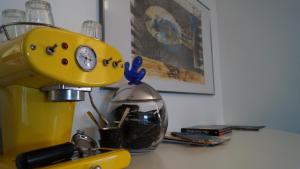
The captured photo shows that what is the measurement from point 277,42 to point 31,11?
1562mm

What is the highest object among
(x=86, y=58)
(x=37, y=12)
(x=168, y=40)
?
(x=168, y=40)

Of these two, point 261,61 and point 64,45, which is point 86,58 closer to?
point 64,45

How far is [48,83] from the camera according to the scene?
0.37 meters

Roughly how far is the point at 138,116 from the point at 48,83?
0.99 feet

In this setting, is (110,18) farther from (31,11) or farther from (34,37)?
(34,37)

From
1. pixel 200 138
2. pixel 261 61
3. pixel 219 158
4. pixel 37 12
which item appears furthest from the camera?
pixel 261 61

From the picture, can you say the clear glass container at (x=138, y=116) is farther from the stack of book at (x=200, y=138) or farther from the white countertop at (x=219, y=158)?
the stack of book at (x=200, y=138)

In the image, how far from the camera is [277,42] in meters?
1.58

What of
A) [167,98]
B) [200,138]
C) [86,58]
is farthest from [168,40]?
[86,58]

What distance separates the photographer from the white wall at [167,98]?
672 millimetres

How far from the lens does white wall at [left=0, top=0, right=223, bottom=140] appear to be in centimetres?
67

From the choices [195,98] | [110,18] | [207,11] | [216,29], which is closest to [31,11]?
[110,18]

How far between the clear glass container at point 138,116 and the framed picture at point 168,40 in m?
0.22

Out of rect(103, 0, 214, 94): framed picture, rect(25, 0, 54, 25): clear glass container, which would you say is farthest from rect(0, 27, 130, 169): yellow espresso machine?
rect(103, 0, 214, 94): framed picture
